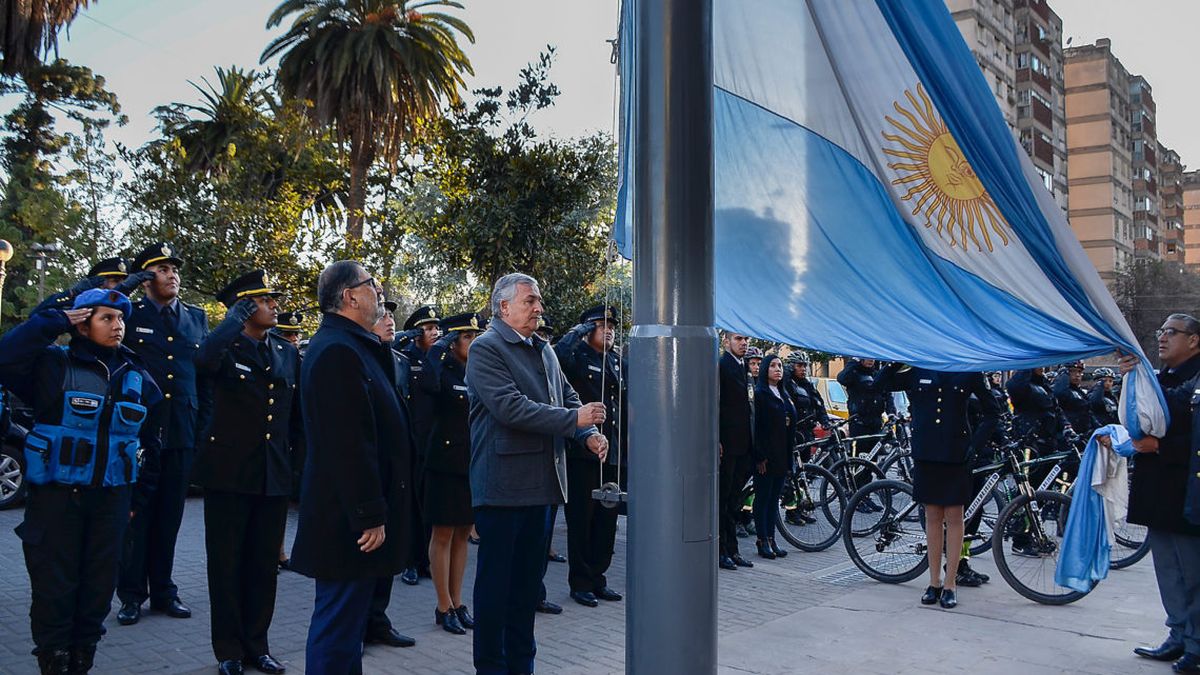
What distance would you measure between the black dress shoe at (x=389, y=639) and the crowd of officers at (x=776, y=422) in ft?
10.6

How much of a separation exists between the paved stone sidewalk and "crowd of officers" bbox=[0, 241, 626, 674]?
0.32 meters

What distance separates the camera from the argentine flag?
13.1ft

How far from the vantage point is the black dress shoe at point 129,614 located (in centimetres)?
617

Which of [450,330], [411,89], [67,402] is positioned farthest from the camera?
[411,89]

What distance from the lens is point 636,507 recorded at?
2.73 meters

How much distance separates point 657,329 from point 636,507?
0.50 m

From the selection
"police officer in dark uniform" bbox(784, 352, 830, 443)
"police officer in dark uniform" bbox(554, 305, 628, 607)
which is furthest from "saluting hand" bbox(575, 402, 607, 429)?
"police officer in dark uniform" bbox(784, 352, 830, 443)

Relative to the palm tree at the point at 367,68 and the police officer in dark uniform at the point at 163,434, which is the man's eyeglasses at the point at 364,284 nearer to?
the police officer in dark uniform at the point at 163,434

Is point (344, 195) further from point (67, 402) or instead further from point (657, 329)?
point (657, 329)

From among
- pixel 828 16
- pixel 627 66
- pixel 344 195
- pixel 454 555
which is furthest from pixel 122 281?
pixel 344 195

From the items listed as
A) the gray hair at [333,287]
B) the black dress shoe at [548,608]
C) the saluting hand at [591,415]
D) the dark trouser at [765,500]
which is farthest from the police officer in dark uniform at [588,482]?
the gray hair at [333,287]

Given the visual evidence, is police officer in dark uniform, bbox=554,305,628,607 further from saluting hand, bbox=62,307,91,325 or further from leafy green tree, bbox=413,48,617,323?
leafy green tree, bbox=413,48,617,323

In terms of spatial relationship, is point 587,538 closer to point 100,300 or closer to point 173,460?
point 173,460

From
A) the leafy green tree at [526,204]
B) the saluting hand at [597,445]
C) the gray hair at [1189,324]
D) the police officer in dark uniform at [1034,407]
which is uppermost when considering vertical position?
the leafy green tree at [526,204]
